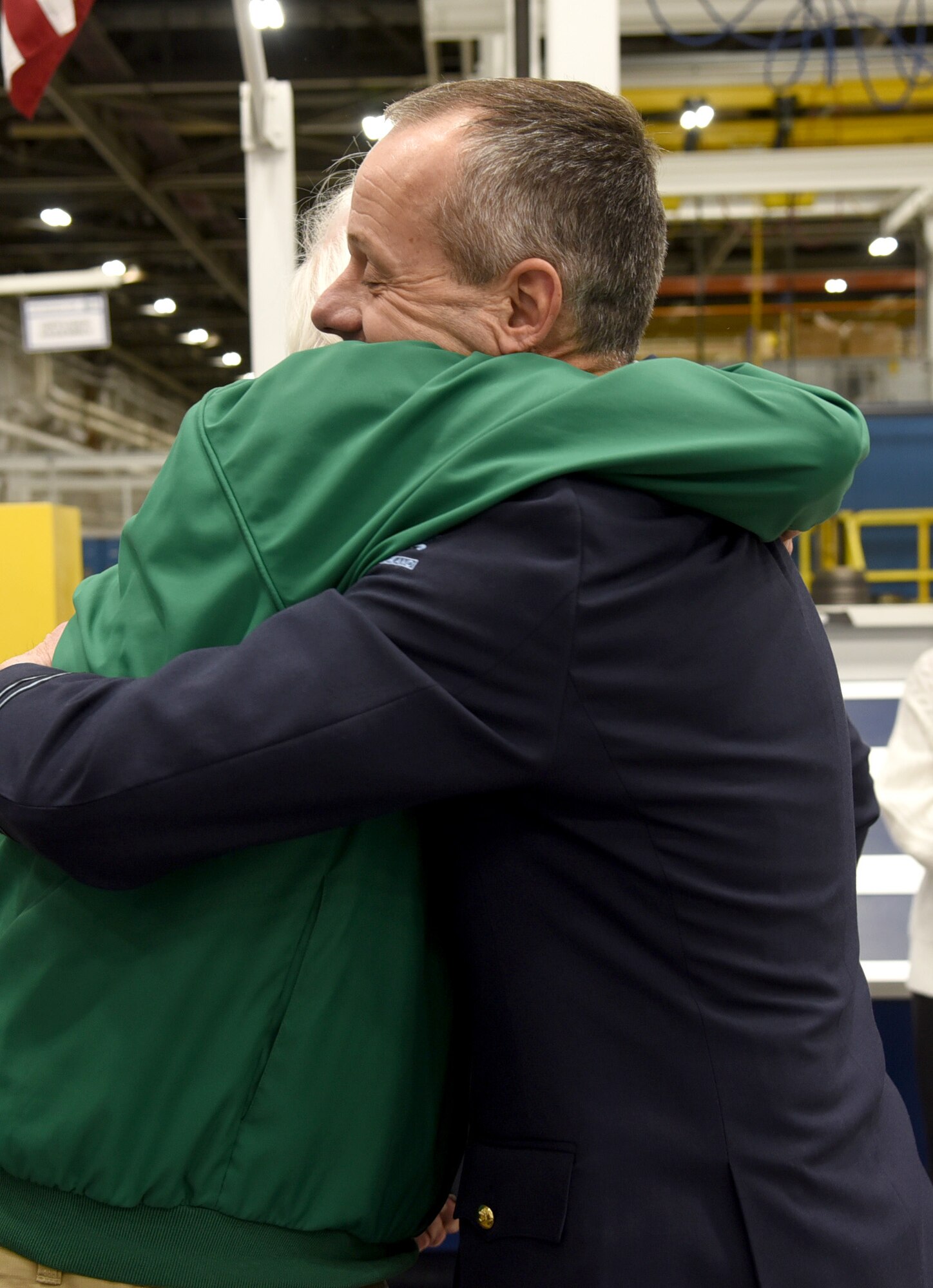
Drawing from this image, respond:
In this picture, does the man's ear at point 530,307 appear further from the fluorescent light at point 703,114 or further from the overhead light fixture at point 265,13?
the fluorescent light at point 703,114

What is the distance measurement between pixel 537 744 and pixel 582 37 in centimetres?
253

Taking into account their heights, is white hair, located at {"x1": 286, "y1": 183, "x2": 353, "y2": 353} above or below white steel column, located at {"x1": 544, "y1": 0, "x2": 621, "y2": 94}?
below

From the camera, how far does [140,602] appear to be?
2.83 feet

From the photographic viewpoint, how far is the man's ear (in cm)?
92

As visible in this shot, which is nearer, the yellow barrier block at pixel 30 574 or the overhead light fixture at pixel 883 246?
the yellow barrier block at pixel 30 574

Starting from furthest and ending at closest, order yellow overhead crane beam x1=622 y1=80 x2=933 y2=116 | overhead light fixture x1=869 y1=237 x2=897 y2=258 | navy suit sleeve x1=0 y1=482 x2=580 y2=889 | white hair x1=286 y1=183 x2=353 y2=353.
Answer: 1. overhead light fixture x1=869 y1=237 x2=897 y2=258
2. yellow overhead crane beam x1=622 y1=80 x2=933 y2=116
3. white hair x1=286 y1=183 x2=353 y2=353
4. navy suit sleeve x1=0 y1=482 x2=580 y2=889

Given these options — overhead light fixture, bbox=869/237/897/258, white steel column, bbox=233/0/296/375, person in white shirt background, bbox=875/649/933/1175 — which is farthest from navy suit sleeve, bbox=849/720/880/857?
overhead light fixture, bbox=869/237/897/258

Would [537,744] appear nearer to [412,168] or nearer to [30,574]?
[412,168]

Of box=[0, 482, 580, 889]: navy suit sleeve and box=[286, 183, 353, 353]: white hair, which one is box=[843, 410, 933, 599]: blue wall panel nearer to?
box=[286, 183, 353, 353]: white hair

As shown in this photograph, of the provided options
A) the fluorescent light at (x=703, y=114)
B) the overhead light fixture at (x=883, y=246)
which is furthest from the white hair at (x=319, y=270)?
the overhead light fixture at (x=883, y=246)

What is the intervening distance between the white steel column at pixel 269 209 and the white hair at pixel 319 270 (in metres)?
2.23

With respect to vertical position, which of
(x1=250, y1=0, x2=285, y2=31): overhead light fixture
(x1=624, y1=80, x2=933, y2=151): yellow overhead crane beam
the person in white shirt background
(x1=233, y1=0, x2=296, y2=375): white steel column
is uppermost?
(x1=624, y1=80, x2=933, y2=151): yellow overhead crane beam

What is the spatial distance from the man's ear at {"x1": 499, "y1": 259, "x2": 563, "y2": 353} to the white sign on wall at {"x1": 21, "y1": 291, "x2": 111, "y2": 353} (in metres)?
5.16

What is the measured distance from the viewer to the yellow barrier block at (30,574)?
276 centimetres
